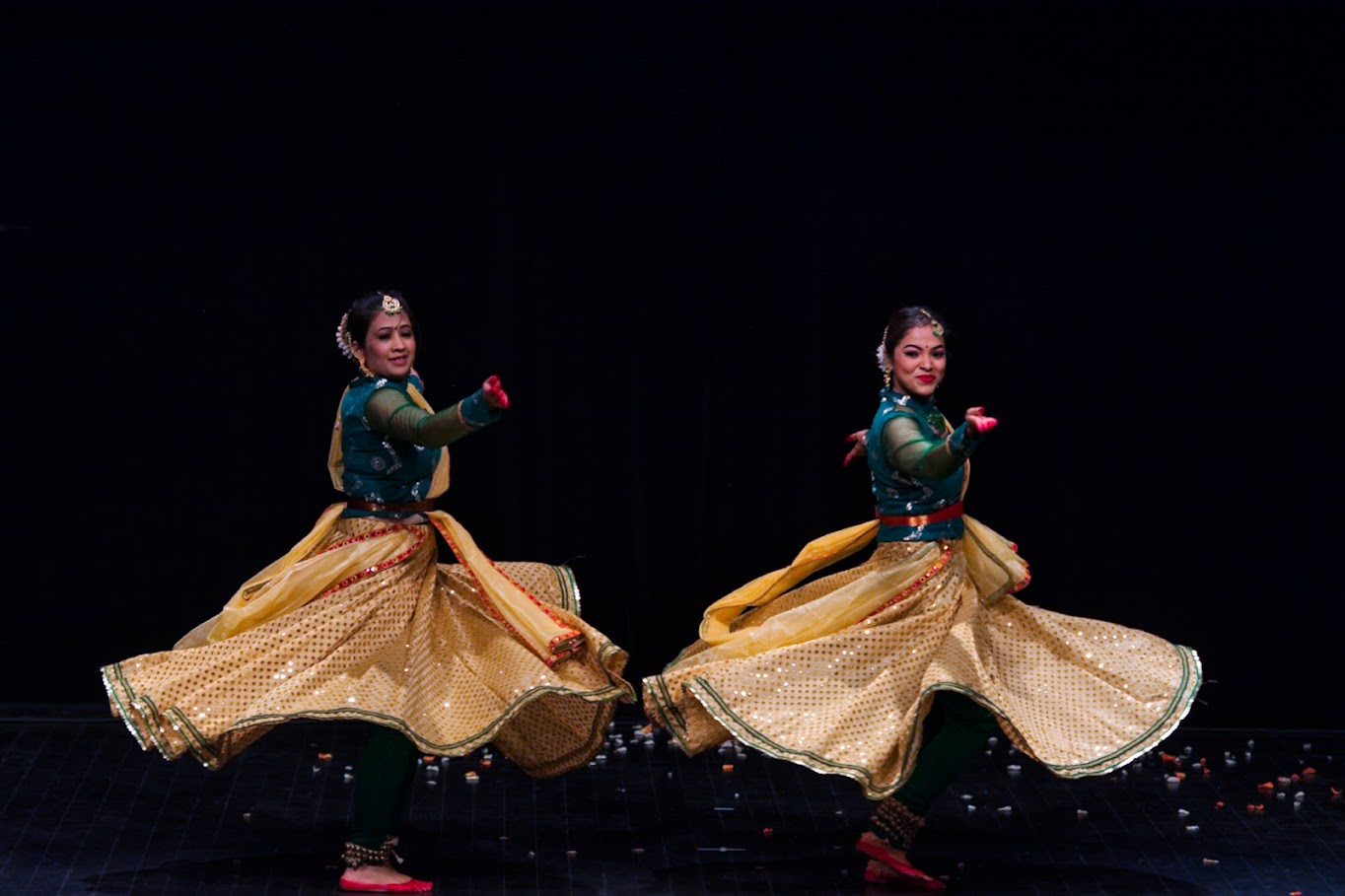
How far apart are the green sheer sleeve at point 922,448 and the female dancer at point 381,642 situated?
2.57 ft

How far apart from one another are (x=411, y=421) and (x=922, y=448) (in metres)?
1.15

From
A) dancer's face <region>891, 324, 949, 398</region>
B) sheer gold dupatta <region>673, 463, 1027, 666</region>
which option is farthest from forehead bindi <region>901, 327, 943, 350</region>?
sheer gold dupatta <region>673, 463, 1027, 666</region>

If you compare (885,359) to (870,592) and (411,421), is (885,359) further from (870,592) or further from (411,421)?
(411,421)

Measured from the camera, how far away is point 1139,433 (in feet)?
22.3

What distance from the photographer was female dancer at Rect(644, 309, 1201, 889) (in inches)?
205

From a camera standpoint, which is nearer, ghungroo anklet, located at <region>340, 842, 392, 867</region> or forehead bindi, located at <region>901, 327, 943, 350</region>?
ghungroo anklet, located at <region>340, 842, 392, 867</region>

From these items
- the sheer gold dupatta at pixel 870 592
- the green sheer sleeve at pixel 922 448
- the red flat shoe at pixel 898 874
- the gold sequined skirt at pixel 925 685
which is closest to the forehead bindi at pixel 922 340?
the green sheer sleeve at pixel 922 448

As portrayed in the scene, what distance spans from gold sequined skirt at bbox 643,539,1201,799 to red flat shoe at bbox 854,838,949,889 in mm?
317

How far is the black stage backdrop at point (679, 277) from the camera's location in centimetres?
663

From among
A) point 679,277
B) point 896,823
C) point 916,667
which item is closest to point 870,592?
point 916,667

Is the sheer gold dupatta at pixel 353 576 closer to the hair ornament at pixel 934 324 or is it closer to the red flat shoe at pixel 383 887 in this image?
the red flat shoe at pixel 383 887

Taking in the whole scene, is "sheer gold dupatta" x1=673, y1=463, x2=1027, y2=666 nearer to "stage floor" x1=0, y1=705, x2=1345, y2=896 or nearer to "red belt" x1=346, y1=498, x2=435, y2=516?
"stage floor" x1=0, y1=705, x2=1345, y2=896

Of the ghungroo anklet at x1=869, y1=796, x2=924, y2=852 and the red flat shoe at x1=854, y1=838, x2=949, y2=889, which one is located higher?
the ghungroo anklet at x1=869, y1=796, x2=924, y2=852

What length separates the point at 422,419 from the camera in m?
5.25
